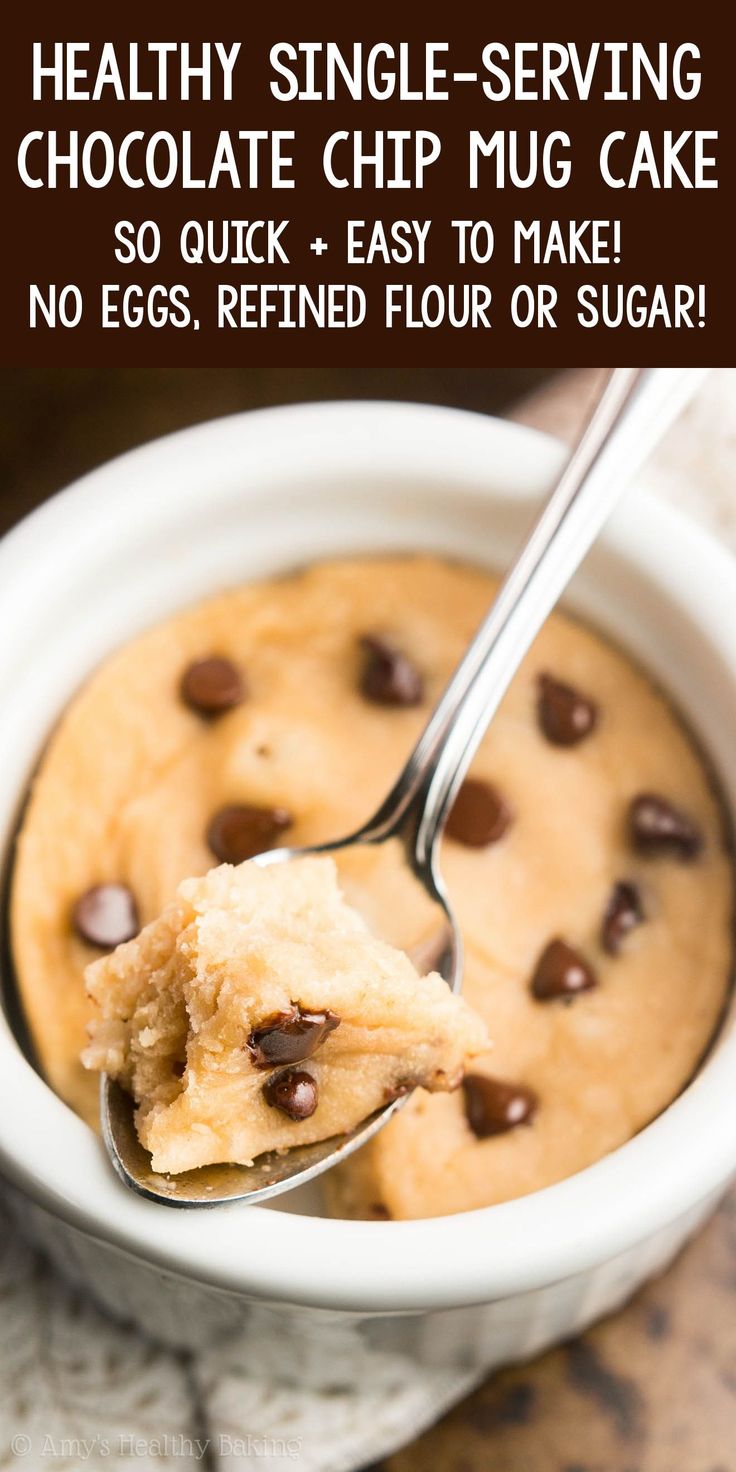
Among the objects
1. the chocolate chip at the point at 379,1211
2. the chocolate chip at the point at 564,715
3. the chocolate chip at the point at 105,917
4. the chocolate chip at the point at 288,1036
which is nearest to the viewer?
the chocolate chip at the point at 288,1036

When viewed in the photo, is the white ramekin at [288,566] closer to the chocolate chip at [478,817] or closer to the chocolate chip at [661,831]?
the chocolate chip at [661,831]

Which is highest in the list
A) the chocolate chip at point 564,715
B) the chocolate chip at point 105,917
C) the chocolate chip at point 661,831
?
the chocolate chip at point 564,715

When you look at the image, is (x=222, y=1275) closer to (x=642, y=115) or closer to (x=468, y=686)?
(x=468, y=686)

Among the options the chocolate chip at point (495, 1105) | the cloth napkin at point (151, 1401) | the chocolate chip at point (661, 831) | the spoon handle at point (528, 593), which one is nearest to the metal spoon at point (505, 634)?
the spoon handle at point (528, 593)

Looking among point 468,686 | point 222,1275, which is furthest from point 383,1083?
Result: point 468,686

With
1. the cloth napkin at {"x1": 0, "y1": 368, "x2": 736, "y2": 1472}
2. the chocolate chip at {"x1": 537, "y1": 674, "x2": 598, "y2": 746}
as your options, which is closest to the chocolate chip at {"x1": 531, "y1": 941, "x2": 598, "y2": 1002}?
the chocolate chip at {"x1": 537, "y1": 674, "x2": 598, "y2": 746}

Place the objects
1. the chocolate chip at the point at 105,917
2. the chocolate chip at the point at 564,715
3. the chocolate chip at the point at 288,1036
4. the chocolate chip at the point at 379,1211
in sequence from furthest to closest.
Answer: the chocolate chip at the point at 564,715 → the chocolate chip at the point at 105,917 → the chocolate chip at the point at 379,1211 → the chocolate chip at the point at 288,1036
